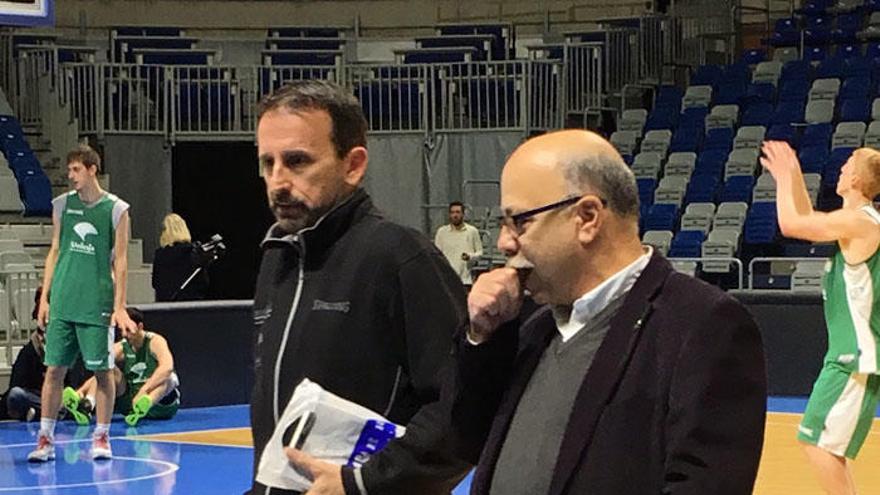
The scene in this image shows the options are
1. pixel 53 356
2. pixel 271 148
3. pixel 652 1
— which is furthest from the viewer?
pixel 652 1

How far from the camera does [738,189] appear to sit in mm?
19344

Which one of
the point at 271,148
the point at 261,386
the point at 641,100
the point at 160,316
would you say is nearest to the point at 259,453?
the point at 261,386

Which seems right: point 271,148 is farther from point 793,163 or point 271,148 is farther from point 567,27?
point 567,27

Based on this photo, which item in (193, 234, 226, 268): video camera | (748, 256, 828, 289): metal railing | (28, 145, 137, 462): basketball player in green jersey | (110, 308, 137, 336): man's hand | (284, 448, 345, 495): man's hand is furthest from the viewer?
(748, 256, 828, 289): metal railing

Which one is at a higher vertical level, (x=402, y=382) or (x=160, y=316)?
(x=402, y=382)

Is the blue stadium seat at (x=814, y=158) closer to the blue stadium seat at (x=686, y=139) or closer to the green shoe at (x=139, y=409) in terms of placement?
the blue stadium seat at (x=686, y=139)

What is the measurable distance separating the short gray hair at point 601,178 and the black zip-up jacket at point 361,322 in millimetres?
660

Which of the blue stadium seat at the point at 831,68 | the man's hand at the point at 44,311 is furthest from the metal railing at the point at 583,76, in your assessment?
the man's hand at the point at 44,311

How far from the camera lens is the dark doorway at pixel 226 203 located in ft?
73.3

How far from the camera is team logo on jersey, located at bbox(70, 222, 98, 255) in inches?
419

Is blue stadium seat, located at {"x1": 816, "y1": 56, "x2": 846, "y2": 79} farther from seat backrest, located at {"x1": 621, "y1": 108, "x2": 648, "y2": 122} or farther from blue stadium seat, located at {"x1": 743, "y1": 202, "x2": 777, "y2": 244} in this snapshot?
blue stadium seat, located at {"x1": 743, "y1": 202, "x2": 777, "y2": 244}

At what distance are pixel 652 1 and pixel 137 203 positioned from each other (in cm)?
869

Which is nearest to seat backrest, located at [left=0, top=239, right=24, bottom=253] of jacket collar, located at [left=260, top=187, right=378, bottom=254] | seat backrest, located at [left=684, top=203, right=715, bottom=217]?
seat backrest, located at [left=684, top=203, right=715, bottom=217]

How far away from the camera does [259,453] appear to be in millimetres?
3371
